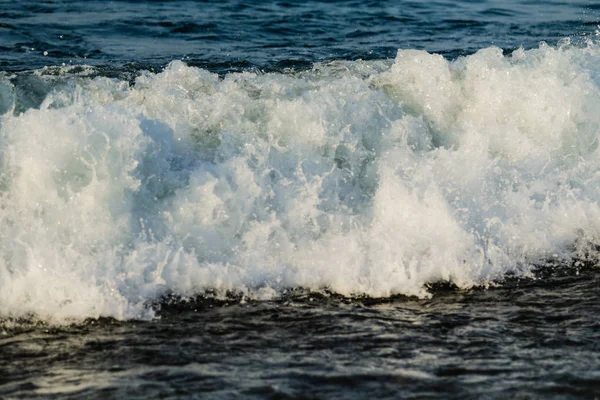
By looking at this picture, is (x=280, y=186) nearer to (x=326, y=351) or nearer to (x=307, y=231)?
(x=307, y=231)

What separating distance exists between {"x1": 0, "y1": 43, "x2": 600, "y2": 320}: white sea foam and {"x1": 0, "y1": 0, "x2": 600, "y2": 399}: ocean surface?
15mm

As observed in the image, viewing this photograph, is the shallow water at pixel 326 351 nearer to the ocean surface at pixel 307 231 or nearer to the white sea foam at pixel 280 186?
the ocean surface at pixel 307 231

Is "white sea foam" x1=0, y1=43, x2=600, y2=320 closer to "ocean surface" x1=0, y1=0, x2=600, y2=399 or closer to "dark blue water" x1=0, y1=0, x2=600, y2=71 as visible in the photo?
"ocean surface" x1=0, y1=0, x2=600, y2=399

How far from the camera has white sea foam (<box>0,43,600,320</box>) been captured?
562 cm

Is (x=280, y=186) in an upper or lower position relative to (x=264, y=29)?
lower

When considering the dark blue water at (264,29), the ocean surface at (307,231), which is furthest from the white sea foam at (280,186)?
the dark blue water at (264,29)

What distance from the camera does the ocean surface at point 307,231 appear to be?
4.55 meters

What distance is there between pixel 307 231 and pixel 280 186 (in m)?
0.40

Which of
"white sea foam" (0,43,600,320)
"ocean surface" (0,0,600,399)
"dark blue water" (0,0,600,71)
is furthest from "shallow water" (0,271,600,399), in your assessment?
"dark blue water" (0,0,600,71)

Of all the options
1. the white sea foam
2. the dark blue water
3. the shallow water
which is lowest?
the shallow water

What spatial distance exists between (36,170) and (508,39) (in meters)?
8.02

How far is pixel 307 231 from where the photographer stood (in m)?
6.09

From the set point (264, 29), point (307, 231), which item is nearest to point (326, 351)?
point (307, 231)

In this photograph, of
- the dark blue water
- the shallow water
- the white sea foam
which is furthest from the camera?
the dark blue water
